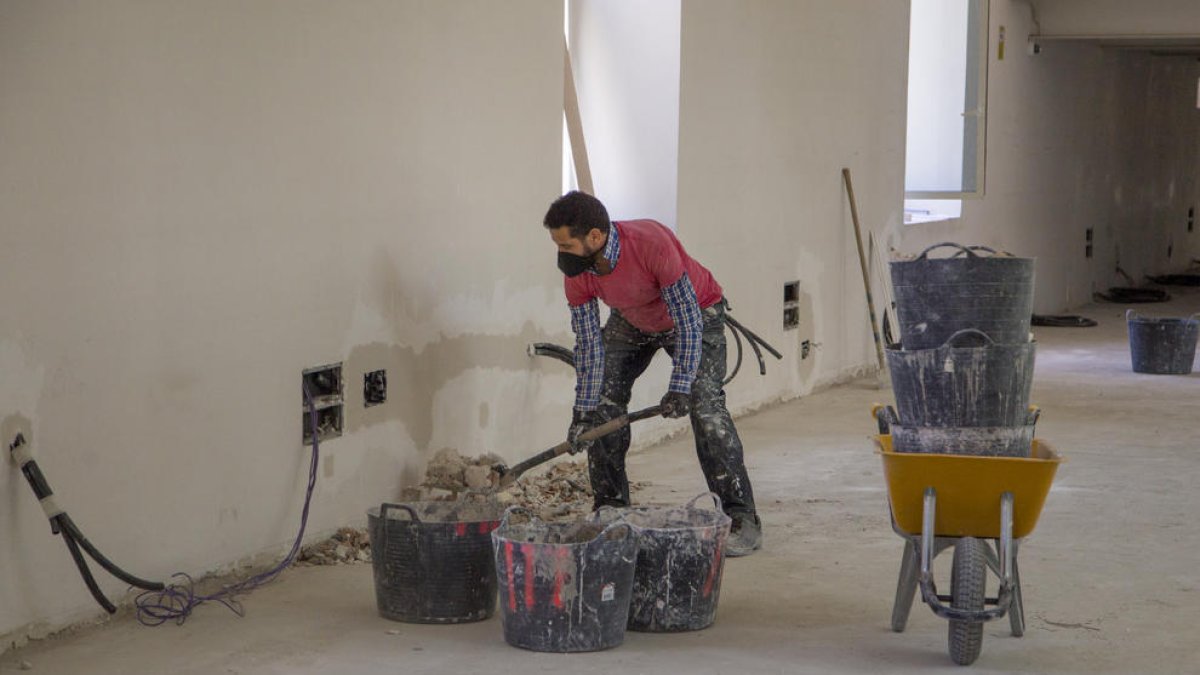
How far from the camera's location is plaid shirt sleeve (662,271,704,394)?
455 cm

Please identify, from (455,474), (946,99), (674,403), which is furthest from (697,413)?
(946,99)

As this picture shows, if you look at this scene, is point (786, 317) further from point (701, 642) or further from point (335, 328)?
point (701, 642)

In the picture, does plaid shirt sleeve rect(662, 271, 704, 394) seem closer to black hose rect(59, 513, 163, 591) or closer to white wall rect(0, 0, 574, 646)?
white wall rect(0, 0, 574, 646)

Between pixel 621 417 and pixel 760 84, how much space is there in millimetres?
3425

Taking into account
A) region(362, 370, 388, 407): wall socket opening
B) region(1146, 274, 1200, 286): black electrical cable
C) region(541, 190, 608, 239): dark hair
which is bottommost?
region(1146, 274, 1200, 286): black electrical cable

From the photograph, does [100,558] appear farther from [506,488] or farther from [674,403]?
[674,403]

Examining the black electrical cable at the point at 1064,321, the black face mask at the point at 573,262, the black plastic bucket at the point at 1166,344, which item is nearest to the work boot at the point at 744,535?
the black face mask at the point at 573,262

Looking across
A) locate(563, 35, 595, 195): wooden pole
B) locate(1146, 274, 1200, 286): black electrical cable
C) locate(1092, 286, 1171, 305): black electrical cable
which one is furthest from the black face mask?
locate(1146, 274, 1200, 286): black electrical cable

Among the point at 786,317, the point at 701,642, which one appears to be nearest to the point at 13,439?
the point at 701,642

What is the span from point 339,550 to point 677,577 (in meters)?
1.29

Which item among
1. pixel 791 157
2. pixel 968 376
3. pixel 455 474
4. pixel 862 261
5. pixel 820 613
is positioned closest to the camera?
pixel 968 376

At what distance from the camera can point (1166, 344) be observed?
917 cm

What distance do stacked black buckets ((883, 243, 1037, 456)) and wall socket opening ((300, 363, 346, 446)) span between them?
5.75 feet

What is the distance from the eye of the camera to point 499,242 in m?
5.58
